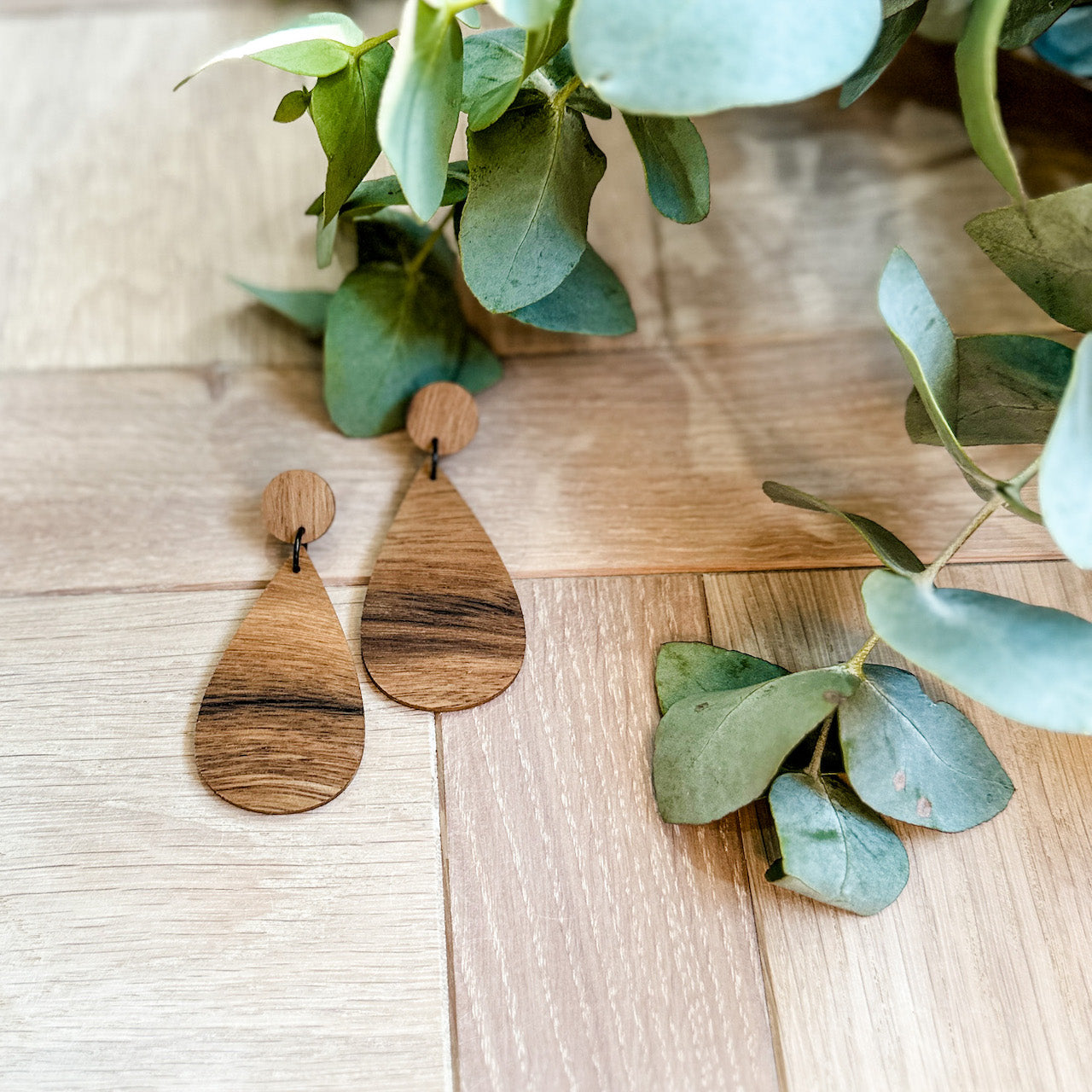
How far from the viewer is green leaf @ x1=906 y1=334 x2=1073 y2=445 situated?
42 centimetres

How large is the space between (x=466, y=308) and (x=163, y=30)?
32 cm

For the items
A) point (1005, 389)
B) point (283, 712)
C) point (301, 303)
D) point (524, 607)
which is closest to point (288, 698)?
point (283, 712)

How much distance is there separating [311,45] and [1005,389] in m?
0.33

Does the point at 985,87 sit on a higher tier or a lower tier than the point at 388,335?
higher

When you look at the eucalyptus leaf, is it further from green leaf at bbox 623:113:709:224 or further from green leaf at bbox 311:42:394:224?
green leaf at bbox 623:113:709:224

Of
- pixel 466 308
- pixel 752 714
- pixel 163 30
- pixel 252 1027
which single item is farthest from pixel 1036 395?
pixel 163 30

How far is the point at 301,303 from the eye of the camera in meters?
0.56

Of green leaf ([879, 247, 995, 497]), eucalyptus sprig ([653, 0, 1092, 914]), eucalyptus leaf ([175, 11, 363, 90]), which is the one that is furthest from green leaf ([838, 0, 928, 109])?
eucalyptus leaf ([175, 11, 363, 90])

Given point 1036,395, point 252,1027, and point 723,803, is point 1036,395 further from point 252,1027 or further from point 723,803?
point 252,1027

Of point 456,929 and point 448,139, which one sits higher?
point 448,139

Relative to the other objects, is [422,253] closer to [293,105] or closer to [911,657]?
[293,105]

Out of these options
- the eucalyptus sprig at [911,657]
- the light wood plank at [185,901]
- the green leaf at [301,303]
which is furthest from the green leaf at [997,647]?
the green leaf at [301,303]

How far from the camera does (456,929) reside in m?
0.42

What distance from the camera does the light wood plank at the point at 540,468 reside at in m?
0.50
